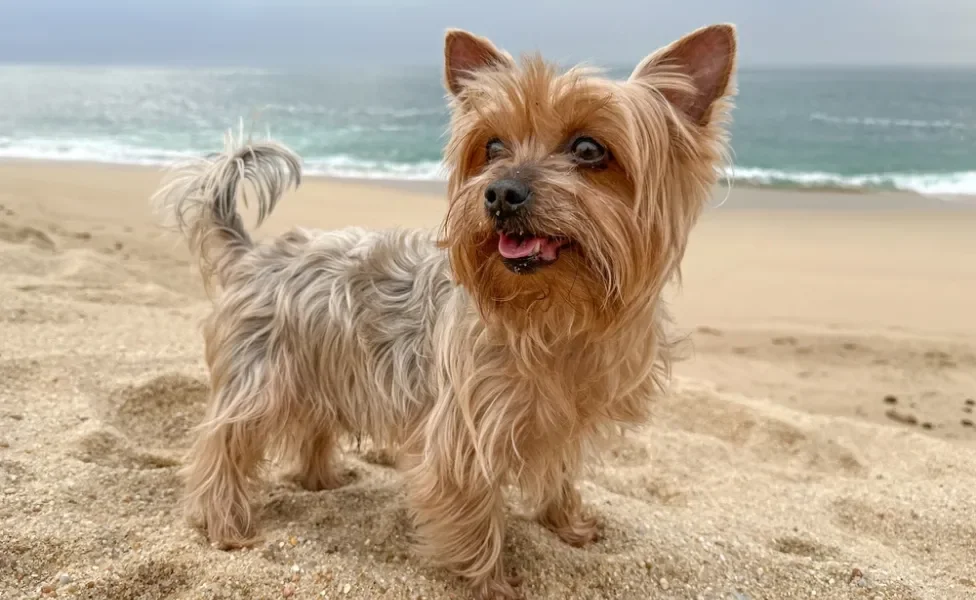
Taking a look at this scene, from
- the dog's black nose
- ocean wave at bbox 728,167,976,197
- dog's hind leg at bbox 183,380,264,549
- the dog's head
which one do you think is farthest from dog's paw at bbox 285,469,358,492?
ocean wave at bbox 728,167,976,197

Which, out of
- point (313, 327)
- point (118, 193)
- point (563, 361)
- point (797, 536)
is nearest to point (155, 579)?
point (313, 327)

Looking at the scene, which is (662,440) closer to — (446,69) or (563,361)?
(563,361)

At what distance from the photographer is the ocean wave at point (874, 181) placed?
13.9 metres

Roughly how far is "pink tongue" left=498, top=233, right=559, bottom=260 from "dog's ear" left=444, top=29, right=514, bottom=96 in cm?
77

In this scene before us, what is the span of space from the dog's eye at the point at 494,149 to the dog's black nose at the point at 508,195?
306mm

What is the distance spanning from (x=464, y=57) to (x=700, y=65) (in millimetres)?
853

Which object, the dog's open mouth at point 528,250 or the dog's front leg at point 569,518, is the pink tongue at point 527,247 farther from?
the dog's front leg at point 569,518

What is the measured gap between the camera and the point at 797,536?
11.1 ft

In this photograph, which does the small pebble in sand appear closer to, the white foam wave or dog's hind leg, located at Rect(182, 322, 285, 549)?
dog's hind leg, located at Rect(182, 322, 285, 549)

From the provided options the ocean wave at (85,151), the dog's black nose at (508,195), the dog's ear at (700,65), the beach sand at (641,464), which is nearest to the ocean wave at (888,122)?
the beach sand at (641,464)

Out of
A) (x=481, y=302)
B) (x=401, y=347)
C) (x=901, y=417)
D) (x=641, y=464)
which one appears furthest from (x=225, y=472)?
(x=901, y=417)

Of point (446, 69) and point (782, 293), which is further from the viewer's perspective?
point (782, 293)

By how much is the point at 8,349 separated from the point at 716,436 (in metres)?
4.18

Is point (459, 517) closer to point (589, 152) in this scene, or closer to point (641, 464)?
point (589, 152)
